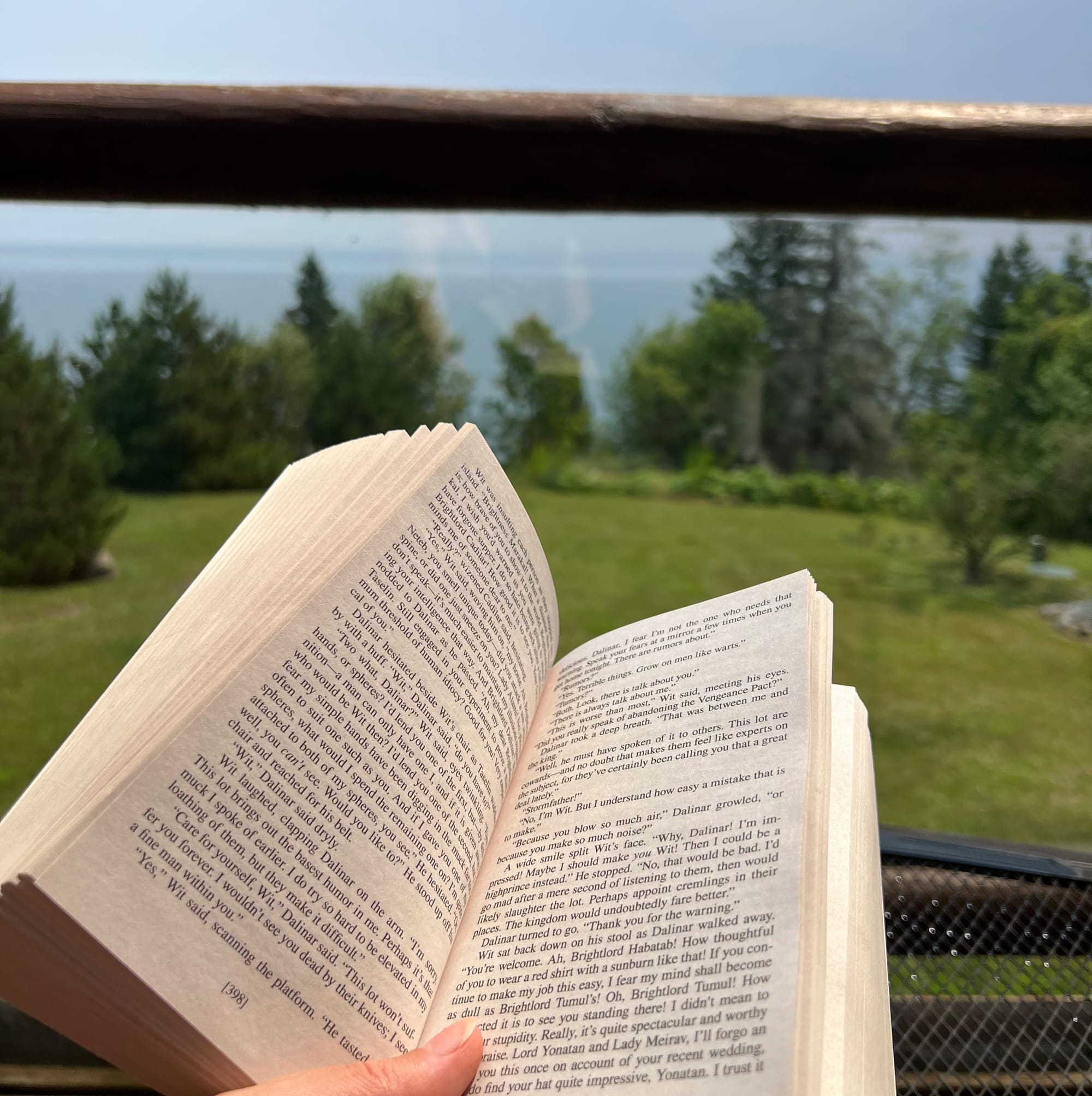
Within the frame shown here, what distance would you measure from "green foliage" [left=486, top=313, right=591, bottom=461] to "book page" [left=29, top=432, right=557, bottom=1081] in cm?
101

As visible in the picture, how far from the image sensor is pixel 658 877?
1.04ft

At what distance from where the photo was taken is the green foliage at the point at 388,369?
1373 millimetres

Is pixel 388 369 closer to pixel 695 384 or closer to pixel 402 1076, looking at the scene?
pixel 695 384

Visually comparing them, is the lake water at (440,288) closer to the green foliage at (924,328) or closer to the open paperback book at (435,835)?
the green foliage at (924,328)

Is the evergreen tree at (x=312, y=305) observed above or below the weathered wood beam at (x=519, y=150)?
below

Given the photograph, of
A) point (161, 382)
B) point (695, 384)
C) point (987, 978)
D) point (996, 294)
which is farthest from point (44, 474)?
point (996, 294)

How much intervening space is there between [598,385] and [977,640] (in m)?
0.74

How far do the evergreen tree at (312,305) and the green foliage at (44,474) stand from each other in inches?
14.0

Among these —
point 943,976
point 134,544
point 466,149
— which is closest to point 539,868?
point 943,976

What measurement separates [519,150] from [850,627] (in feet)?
3.08

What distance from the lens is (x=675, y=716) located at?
38 cm

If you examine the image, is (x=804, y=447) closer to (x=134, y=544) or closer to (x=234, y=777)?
(x=134, y=544)

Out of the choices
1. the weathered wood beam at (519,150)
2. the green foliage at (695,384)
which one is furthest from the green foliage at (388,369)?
the weathered wood beam at (519,150)

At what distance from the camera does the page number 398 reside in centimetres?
27
